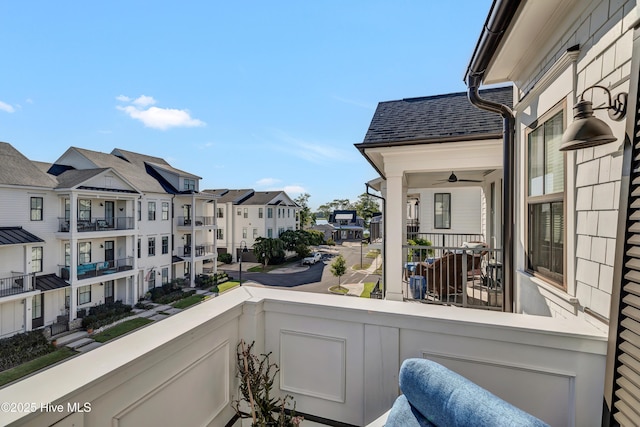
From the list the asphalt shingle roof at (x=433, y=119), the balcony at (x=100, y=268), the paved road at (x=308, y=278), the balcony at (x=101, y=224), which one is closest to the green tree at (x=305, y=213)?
the paved road at (x=308, y=278)

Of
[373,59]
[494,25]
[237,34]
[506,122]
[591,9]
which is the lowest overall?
[506,122]

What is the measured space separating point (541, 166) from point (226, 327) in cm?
318

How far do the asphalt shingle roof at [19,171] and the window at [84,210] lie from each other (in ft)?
4.40

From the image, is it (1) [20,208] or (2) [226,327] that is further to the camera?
(1) [20,208]

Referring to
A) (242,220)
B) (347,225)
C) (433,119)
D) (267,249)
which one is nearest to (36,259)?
(267,249)

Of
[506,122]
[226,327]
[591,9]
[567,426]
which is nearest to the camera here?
[567,426]

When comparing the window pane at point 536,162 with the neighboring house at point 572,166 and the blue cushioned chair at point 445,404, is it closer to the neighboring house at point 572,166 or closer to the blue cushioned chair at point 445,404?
the neighboring house at point 572,166

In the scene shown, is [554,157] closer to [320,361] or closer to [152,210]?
[320,361]

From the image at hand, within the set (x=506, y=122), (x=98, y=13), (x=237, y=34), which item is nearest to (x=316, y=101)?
(x=237, y=34)

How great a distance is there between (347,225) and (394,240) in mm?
45704

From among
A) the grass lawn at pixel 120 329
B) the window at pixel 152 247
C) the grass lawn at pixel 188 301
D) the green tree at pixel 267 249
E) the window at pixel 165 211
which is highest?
the window at pixel 165 211

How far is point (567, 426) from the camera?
1.42 m

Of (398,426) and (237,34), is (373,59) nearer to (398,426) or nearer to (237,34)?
(237,34)

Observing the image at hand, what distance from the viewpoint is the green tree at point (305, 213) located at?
43.9m
